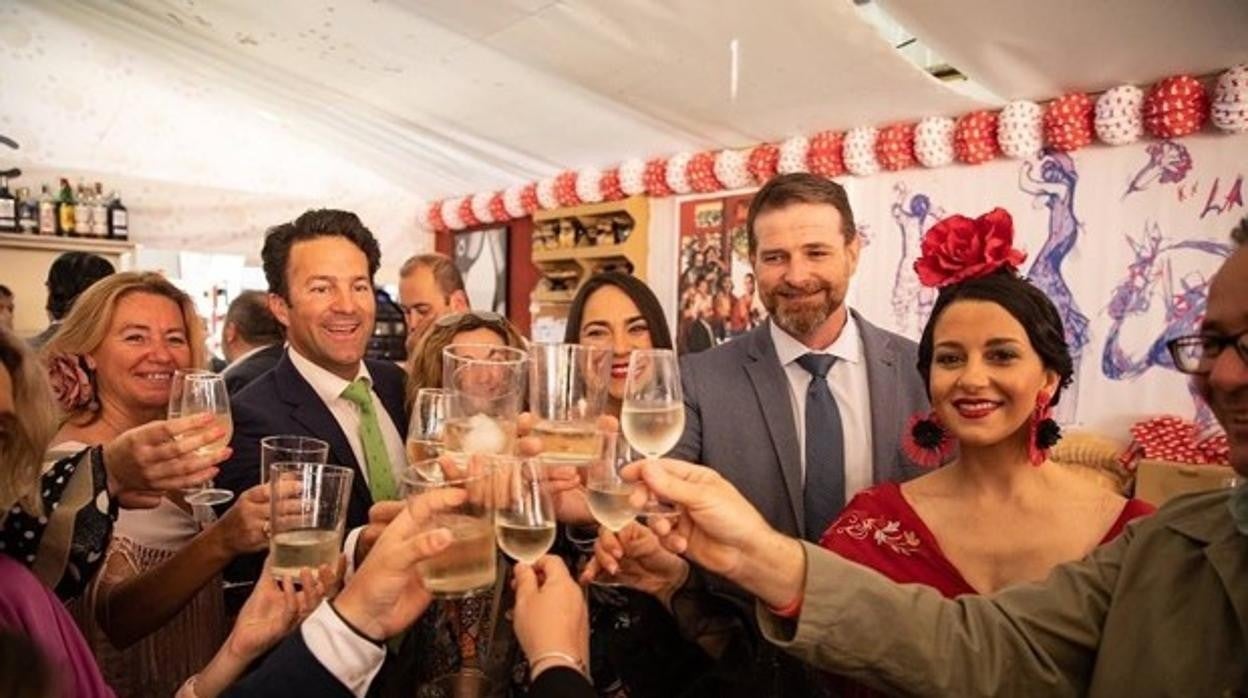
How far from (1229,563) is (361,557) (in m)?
1.35

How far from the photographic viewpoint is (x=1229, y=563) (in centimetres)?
109

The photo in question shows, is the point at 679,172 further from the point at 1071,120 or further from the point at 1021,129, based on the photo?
the point at 1071,120

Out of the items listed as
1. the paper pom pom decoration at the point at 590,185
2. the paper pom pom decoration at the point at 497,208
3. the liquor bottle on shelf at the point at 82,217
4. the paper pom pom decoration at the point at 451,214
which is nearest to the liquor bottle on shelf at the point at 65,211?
the liquor bottle on shelf at the point at 82,217

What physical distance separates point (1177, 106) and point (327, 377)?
299 cm

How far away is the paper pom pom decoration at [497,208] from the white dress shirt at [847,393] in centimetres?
473

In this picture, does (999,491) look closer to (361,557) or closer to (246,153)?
(361,557)

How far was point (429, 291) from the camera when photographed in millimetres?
3883

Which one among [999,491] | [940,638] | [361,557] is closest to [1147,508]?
[999,491]

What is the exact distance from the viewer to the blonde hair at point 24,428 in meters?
1.21

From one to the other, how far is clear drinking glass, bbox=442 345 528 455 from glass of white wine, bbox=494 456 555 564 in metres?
0.16

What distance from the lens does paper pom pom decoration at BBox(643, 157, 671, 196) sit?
4.93m

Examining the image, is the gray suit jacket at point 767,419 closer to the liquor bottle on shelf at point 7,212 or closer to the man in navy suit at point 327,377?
the man in navy suit at point 327,377

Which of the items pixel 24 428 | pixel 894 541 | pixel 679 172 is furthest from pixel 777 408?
pixel 679 172

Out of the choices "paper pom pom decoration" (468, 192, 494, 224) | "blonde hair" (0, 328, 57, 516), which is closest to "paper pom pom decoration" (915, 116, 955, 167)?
"blonde hair" (0, 328, 57, 516)
